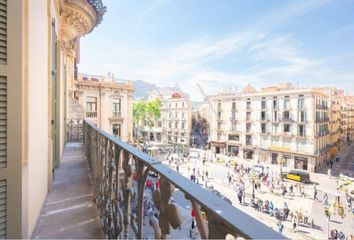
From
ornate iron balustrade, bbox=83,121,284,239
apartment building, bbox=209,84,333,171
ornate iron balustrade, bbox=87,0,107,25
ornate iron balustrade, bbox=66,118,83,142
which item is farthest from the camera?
apartment building, bbox=209,84,333,171

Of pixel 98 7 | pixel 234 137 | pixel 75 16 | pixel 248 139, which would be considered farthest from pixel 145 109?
pixel 75 16

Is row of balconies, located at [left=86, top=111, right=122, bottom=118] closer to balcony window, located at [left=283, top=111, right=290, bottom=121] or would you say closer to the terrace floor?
the terrace floor

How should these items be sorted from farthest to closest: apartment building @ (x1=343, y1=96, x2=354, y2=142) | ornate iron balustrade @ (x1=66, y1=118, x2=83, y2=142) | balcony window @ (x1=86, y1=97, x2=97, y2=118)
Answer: apartment building @ (x1=343, y1=96, x2=354, y2=142), balcony window @ (x1=86, y1=97, x2=97, y2=118), ornate iron balustrade @ (x1=66, y1=118, x2=83, y2=142)

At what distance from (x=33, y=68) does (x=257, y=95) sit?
116 feet

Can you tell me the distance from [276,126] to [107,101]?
24262 mm

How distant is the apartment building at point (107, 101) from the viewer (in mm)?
24395

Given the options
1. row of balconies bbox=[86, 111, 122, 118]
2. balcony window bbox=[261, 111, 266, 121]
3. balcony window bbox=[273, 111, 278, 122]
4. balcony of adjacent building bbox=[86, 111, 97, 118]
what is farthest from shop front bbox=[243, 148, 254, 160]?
balcony of adjacent building bbox=[86, 111, 97, 118]

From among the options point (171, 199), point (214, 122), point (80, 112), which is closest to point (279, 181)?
point (214, 122)

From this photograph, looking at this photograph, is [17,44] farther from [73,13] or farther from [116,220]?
[73,13]

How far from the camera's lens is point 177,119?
165 ft

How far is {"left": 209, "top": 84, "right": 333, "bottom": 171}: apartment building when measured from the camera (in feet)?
98.4

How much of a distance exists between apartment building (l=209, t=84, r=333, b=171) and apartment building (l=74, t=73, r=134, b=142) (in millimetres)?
19116

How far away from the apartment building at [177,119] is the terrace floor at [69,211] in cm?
4351

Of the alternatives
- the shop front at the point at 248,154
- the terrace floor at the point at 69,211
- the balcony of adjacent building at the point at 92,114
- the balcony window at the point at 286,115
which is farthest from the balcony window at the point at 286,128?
the terrace floor at the point at 69,211
